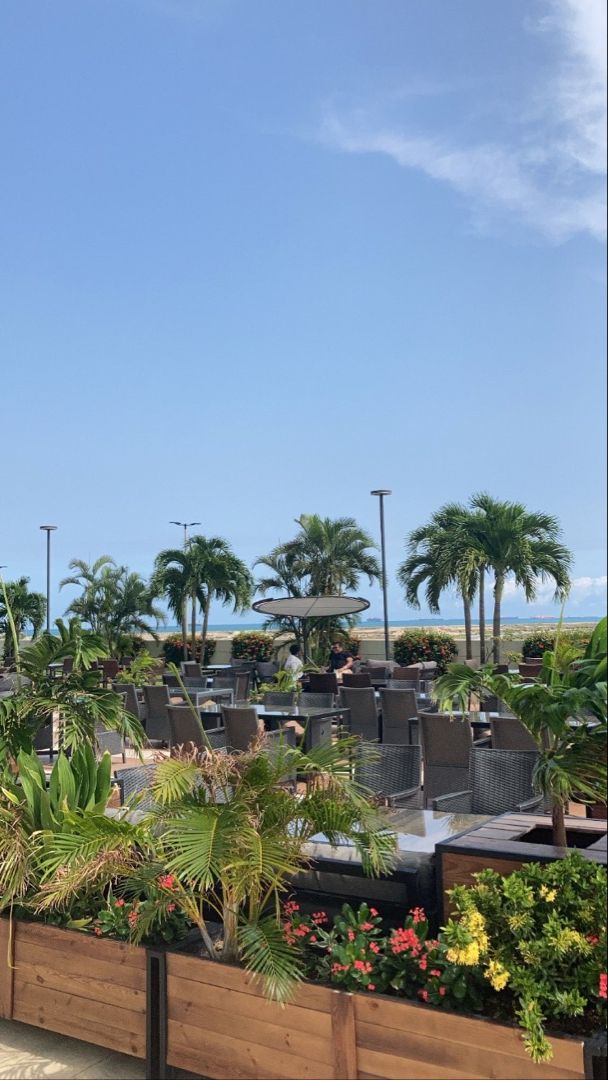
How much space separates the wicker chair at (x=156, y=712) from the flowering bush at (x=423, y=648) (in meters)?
11.2

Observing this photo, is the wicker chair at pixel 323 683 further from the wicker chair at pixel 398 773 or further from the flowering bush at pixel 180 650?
the flowering bush at pixel 180 650

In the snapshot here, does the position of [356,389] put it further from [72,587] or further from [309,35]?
[309,35]

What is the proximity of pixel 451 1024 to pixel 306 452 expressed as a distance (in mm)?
55408

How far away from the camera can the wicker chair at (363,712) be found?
885 cm

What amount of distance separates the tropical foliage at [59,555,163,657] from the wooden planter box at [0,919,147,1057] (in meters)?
22.0

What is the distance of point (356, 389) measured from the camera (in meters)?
39.0

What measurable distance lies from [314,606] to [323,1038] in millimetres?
10662

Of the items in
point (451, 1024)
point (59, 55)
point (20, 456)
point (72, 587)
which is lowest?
point (451, 1024)

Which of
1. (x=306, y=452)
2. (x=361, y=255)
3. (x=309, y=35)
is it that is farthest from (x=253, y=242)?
(x=306, y=452)

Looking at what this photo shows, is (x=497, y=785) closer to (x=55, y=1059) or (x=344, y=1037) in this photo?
(x=344, y=1037)

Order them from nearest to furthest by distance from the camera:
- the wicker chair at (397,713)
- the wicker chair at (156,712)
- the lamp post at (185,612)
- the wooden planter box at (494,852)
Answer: the wooden planter box at (494,852) < the wicker chair at (397,713) < the wicker chair at (156,712) < the lamp post at (185,612)

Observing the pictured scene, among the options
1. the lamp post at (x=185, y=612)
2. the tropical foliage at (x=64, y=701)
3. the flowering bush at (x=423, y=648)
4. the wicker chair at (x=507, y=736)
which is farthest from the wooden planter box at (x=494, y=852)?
the lamp post at (x=185, y=612)

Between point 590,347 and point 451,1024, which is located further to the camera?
point 590,347

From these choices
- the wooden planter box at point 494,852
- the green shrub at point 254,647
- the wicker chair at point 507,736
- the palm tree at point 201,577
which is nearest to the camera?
the wooden planter box at point 494,852
